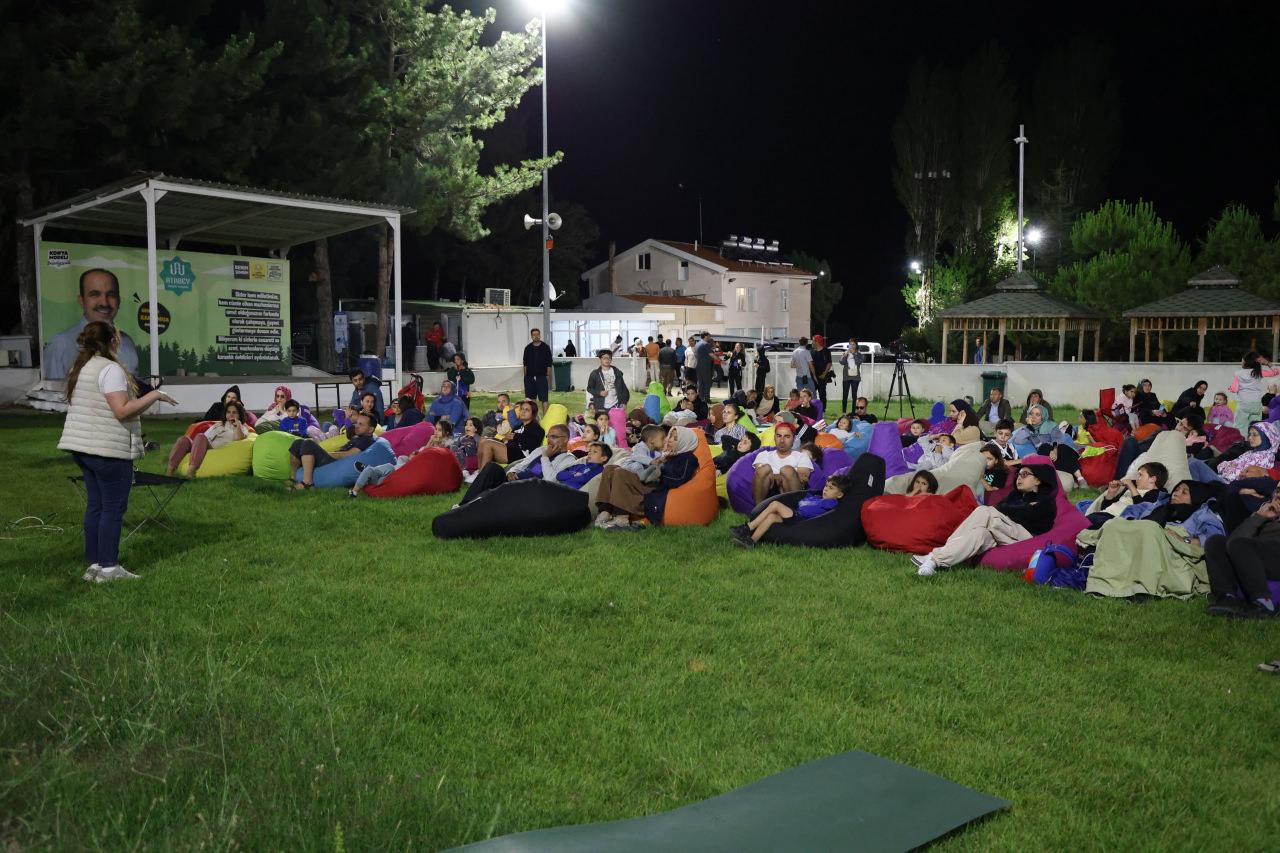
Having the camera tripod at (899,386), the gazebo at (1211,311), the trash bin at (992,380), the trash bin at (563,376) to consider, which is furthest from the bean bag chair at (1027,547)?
the gazebo at (1211,311)

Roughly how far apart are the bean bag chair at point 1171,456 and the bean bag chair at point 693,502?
144 inches

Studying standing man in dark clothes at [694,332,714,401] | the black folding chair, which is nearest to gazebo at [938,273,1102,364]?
standing man in dark clothes at [694,332,714,401]

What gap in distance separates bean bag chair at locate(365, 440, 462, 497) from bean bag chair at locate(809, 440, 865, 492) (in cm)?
379

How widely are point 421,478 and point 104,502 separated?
166 inches

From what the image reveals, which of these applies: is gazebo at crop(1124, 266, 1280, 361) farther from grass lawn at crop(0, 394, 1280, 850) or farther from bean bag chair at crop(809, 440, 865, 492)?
grass lawn at crop(0, 394, 1280, 850)

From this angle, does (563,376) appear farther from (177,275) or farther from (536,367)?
(536,367)

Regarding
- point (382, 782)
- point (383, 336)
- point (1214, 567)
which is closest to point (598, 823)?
point (382, 782)

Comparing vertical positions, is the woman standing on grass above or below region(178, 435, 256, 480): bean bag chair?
above

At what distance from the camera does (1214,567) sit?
6395mm

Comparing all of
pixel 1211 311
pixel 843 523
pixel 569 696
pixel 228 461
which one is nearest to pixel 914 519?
pixel 843 523

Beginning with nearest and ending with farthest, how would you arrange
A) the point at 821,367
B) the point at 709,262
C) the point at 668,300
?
the point at 821,367 < the point at 668,300 < the point at 709,262

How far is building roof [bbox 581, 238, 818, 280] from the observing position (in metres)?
52.8

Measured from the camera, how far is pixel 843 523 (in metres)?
8.17

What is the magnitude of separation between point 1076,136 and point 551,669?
49434 mm
